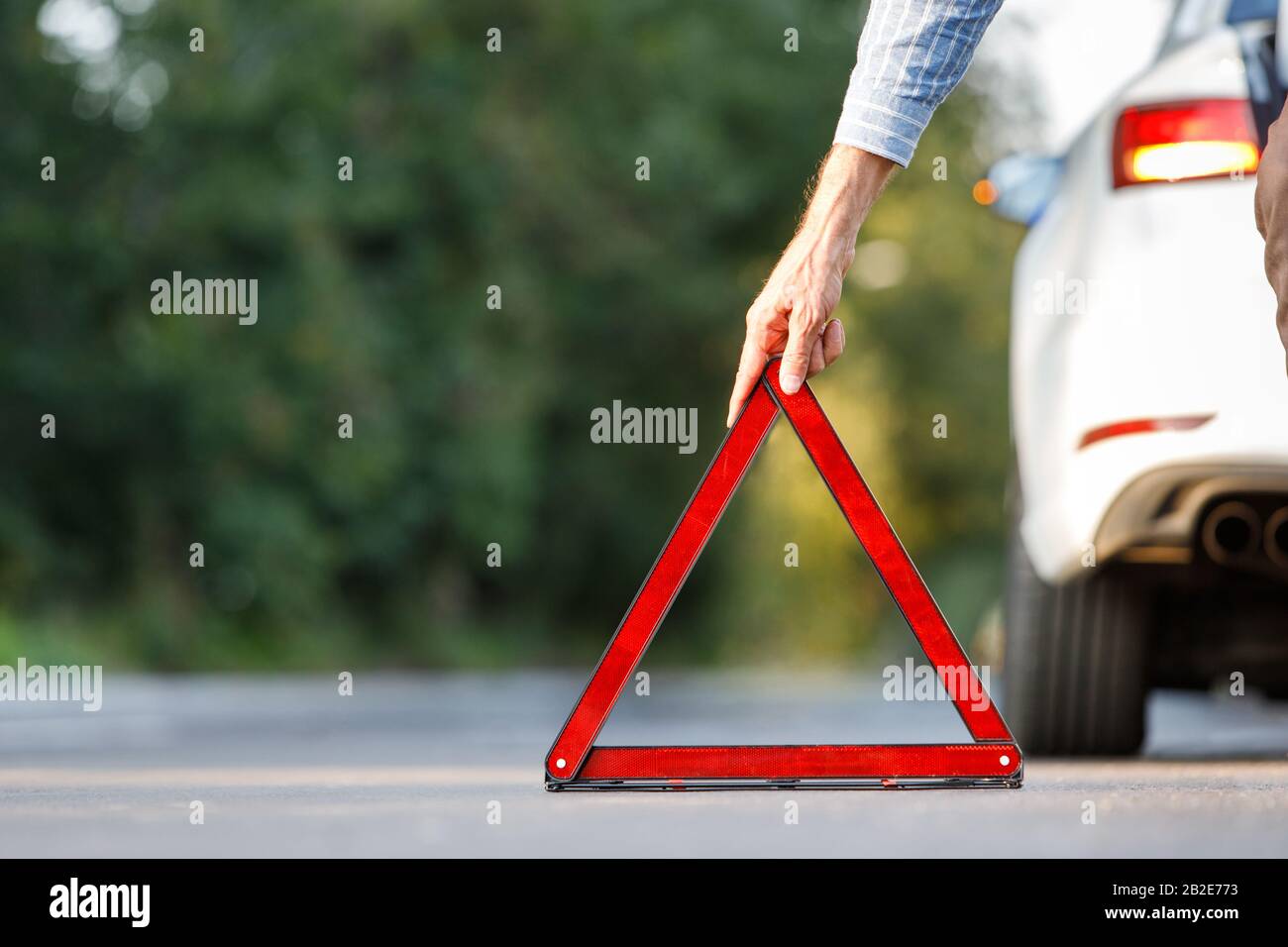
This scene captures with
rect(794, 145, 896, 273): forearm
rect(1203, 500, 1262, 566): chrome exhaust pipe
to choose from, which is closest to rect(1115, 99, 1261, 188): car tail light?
rect(1203, 500, 1262, 566): chrome exhaust pipe

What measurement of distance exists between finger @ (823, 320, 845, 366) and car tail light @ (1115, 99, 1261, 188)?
1.47m

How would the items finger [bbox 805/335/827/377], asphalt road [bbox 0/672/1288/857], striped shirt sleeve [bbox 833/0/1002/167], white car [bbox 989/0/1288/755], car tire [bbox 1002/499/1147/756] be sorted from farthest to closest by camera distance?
car tire [bbox 1002/499/1147/756]
white car [bbox 989/0/1288/755]
striped shirt sleeve [bbox 833/0/1002/167]
finger [bbox 805/335/827/377]
asphalt road [bbox 0/672/1288/857]

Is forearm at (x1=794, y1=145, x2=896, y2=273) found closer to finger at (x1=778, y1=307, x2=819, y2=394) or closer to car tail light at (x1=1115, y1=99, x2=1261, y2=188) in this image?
finger at (x1=778, y1=307, x2=819, y2=394)

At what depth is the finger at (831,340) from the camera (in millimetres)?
4152

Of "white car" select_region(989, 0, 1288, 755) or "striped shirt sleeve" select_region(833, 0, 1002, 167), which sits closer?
"striped shirt sleeve" select_region(833, 0, 1002, 167)

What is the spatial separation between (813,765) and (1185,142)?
1998 mm

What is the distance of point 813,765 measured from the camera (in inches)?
159

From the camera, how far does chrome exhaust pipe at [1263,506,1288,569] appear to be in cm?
545

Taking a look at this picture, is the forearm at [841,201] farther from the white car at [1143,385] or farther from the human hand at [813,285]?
the white car at [1143,385]

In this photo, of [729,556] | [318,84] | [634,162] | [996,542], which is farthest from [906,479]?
[318,84]

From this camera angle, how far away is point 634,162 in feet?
110

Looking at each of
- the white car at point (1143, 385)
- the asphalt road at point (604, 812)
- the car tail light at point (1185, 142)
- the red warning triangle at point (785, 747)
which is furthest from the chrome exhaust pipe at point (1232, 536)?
the red warning triangle at point (785, 747)

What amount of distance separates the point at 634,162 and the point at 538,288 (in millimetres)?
2302
